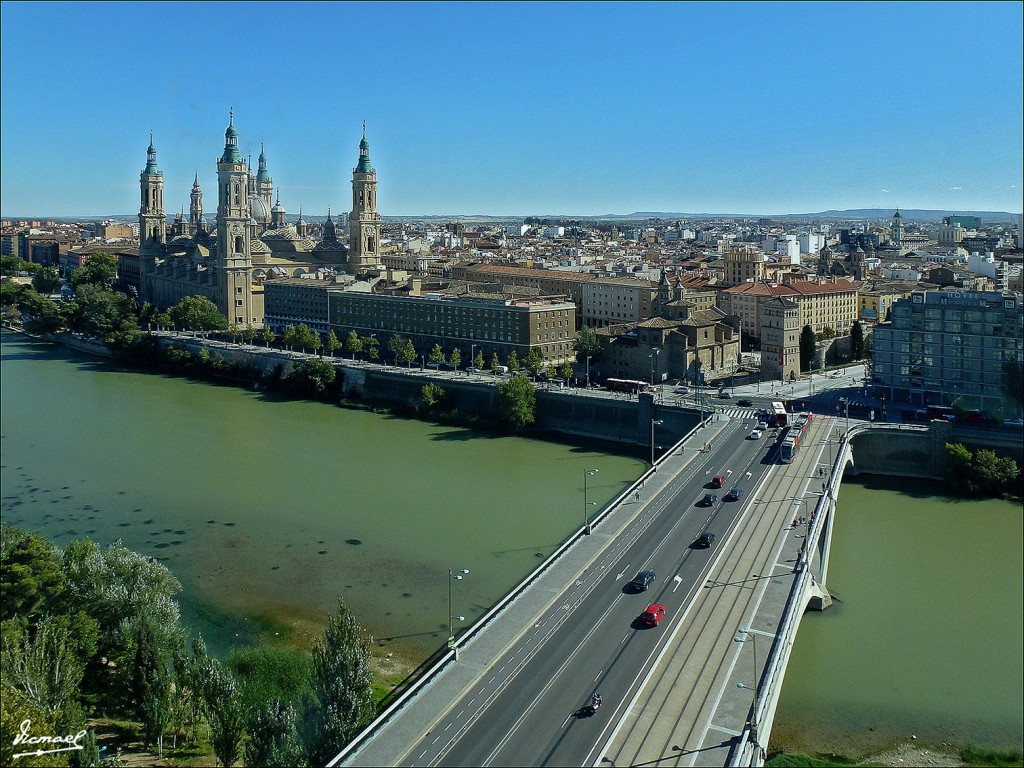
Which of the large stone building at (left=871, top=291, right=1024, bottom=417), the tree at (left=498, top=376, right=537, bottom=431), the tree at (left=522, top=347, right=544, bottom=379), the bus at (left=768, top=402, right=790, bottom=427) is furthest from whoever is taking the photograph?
the tree at (left=522, top=347, right=544, bottom=379)

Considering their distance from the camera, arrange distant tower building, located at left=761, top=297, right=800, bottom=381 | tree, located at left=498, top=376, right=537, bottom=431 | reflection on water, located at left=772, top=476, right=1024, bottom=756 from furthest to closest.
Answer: distant tower building, located at left=761, top=297, right=800, bottom=381 < tree, located at left=498, top=376, right=537, bottom=431 < reflection on water, located at left=772, top=476, right=1024, bottom=756

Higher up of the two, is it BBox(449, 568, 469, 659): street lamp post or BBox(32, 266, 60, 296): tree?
BBox(32, 266, 60, 296): tree

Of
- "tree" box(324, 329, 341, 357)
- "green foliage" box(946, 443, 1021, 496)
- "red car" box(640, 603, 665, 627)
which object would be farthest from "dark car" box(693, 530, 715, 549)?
"tree" box(324, 329, 341, 357)

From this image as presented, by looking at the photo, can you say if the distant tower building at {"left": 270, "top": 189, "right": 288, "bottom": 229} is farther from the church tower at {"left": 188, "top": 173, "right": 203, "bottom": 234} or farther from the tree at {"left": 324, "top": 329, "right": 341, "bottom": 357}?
the tree at {"left": 324, "top": 329, "right": 341, "bottom": 357}

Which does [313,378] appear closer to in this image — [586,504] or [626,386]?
[626,386]

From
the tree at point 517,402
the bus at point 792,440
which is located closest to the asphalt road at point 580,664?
the bus at point 792,440
